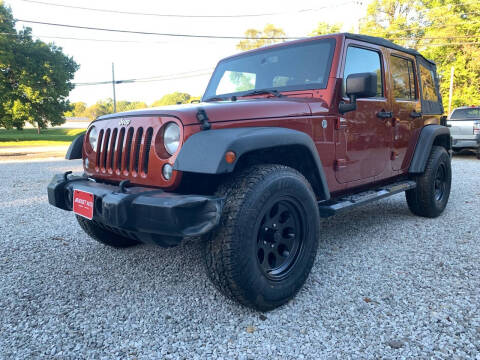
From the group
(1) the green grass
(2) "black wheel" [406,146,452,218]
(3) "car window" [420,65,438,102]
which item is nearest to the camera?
(2) "black wheel" [406,146,452,218]

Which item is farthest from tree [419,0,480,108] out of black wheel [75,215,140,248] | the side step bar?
Result: black wheel [75,215,140,248]

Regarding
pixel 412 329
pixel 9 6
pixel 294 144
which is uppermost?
pixel 9 6

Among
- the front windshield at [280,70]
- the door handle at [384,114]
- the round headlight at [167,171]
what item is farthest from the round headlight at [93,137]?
the door handle at [384,114]

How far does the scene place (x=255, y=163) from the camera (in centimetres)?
242

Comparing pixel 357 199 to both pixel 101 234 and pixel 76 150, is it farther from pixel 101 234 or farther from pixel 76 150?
pixel 76 150

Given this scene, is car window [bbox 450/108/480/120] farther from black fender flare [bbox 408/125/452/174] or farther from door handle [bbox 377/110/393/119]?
door handle [bbox 377/110/393/119]

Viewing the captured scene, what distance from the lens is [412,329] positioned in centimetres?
203

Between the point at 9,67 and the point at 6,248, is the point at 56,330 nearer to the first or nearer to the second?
the point at 6,248

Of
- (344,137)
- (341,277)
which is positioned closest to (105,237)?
(341,277)

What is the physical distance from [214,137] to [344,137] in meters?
1.39

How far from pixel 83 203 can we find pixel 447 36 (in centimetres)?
3224

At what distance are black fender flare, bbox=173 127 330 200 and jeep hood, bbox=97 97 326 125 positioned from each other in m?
0.12

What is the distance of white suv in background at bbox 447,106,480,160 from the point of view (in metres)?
11.3

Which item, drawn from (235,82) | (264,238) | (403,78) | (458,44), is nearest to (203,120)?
(264,238)
